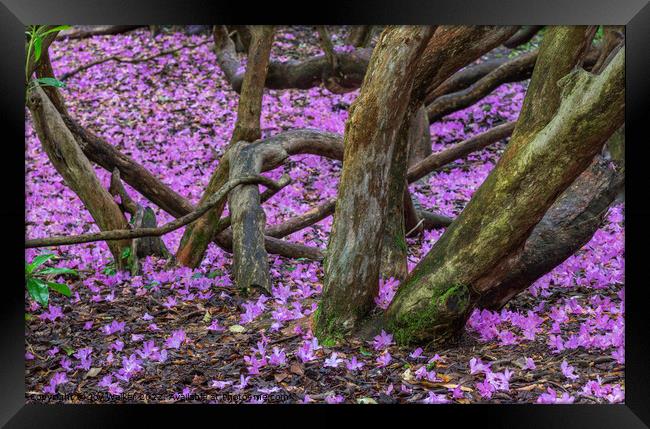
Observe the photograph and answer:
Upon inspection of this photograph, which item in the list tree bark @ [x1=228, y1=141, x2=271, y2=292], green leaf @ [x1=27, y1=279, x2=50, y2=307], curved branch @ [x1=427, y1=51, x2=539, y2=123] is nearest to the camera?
green leaf @ [x1=27, y1=279, x2=50, y2=307]

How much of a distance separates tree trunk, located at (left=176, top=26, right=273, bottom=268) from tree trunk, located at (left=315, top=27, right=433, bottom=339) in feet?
6.13

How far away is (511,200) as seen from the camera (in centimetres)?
347

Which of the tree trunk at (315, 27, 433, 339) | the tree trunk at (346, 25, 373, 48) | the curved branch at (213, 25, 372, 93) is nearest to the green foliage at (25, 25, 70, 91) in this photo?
the tree trunk at (315, 27, 433, 339)

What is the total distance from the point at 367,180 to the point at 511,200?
0.76 metres

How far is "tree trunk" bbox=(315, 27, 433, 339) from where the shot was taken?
362 cm

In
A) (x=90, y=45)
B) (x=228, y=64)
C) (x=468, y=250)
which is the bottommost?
(x=468, y=250)

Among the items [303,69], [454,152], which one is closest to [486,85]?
[454,152]

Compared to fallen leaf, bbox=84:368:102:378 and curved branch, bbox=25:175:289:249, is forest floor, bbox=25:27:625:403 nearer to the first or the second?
fallen leaf, bbox=84:368:102:378

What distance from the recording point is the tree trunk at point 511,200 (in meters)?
3.25

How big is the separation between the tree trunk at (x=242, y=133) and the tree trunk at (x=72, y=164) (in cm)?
48

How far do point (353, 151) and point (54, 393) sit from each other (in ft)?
6.62
